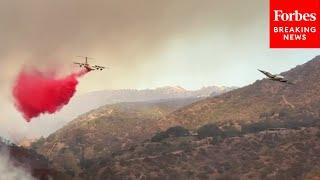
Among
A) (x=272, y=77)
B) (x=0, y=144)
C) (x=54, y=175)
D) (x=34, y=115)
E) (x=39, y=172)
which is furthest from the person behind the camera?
(x=0, y=144)

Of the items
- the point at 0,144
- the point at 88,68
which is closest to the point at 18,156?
the point at 0,144

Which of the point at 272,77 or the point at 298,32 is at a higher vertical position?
the point at 298,32

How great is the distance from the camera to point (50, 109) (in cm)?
11100

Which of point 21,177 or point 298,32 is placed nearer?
point 298,32

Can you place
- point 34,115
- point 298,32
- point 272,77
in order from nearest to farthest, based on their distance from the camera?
point 272,77 → point 298,32 → point 34,115

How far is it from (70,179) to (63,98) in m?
76.0

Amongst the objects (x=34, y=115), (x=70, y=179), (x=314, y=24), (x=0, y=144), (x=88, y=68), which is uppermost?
(x=314, y=24)

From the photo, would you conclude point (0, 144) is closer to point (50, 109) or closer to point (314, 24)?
point (50, 109)

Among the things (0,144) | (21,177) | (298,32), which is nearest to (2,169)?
(21,177)

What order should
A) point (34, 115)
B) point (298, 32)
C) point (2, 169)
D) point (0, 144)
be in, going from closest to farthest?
1. point (298, 32)
2. point (34, 115)
3. point (2, 169)
4. point (0, 144)

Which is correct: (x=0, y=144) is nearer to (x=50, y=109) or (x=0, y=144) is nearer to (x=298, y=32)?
(x=50, y=109)

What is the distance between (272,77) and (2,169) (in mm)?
77262

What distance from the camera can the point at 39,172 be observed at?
516ft

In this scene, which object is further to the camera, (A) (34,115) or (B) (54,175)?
(B) (54,175)
